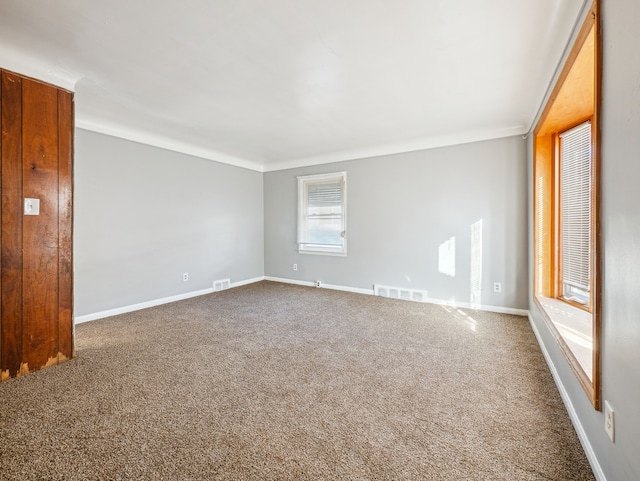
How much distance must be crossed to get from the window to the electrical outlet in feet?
12.9

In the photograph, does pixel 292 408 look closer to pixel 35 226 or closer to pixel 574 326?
pixel 574 326

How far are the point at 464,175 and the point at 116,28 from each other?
3.93 m

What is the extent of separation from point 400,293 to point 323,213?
6.33 ft

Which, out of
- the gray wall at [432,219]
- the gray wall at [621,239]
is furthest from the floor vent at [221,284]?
the gray wall at [621,239]

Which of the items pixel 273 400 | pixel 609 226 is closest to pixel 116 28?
pixel 273 400

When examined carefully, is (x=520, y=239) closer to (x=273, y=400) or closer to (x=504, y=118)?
(x=504, y=118)

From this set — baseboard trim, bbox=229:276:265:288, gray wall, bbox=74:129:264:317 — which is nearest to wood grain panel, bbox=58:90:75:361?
gray wall, bbox=74:129:264:317

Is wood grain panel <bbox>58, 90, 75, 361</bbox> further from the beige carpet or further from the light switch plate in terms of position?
the beige carpet

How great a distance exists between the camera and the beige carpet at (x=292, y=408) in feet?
4.59

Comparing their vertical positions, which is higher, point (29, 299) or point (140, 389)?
point (29, 299)

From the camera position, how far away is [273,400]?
6.35ft

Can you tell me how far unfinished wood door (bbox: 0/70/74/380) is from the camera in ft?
7.08

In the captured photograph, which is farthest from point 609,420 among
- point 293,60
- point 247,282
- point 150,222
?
point 247,282

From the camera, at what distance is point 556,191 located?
301 cm
